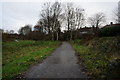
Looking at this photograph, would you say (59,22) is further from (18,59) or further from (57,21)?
(18,59)

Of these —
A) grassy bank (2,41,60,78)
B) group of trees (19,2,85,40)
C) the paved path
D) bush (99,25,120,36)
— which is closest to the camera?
the paved path

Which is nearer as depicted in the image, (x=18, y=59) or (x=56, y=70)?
(x=56, y=70)

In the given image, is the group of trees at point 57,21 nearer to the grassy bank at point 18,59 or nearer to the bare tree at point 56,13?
the bare tree at point 56,13

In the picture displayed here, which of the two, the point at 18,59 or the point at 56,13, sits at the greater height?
the point at 56,13

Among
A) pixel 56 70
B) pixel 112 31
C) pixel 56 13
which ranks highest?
pixel 56 13

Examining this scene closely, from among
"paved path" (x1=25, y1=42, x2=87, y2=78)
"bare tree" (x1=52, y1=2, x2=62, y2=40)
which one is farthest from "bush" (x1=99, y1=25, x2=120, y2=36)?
"bare tree" (x1=52, y1=2, x2=62, y2=40)

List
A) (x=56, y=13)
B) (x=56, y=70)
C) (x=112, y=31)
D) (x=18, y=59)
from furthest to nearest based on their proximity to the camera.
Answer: (x=56, y=13)
(x=112, y=31)
(x=18, y=59)
(x=56, y=70)

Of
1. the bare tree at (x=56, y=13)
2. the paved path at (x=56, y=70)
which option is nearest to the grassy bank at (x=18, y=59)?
the paved path at (x=56, y=70)

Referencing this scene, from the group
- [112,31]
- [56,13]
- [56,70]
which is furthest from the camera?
[56,13]

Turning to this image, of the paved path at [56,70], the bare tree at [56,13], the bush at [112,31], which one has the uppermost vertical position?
the bare tree at [56,13]

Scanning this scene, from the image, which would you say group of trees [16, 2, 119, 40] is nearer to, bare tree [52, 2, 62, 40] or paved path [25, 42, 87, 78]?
bare tree [52, 2, 62, 40]

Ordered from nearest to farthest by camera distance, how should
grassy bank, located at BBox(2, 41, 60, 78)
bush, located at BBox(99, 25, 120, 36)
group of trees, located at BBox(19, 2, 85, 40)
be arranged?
grassy bank, located at BBox(2, 41, 60, 78) → bush, located at BBox(99, 25, 120, 36) → group of trees, located at BBox(19, 2, 85, 40)

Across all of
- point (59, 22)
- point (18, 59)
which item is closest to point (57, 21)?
point (59, 22)

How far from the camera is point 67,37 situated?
213 feet
